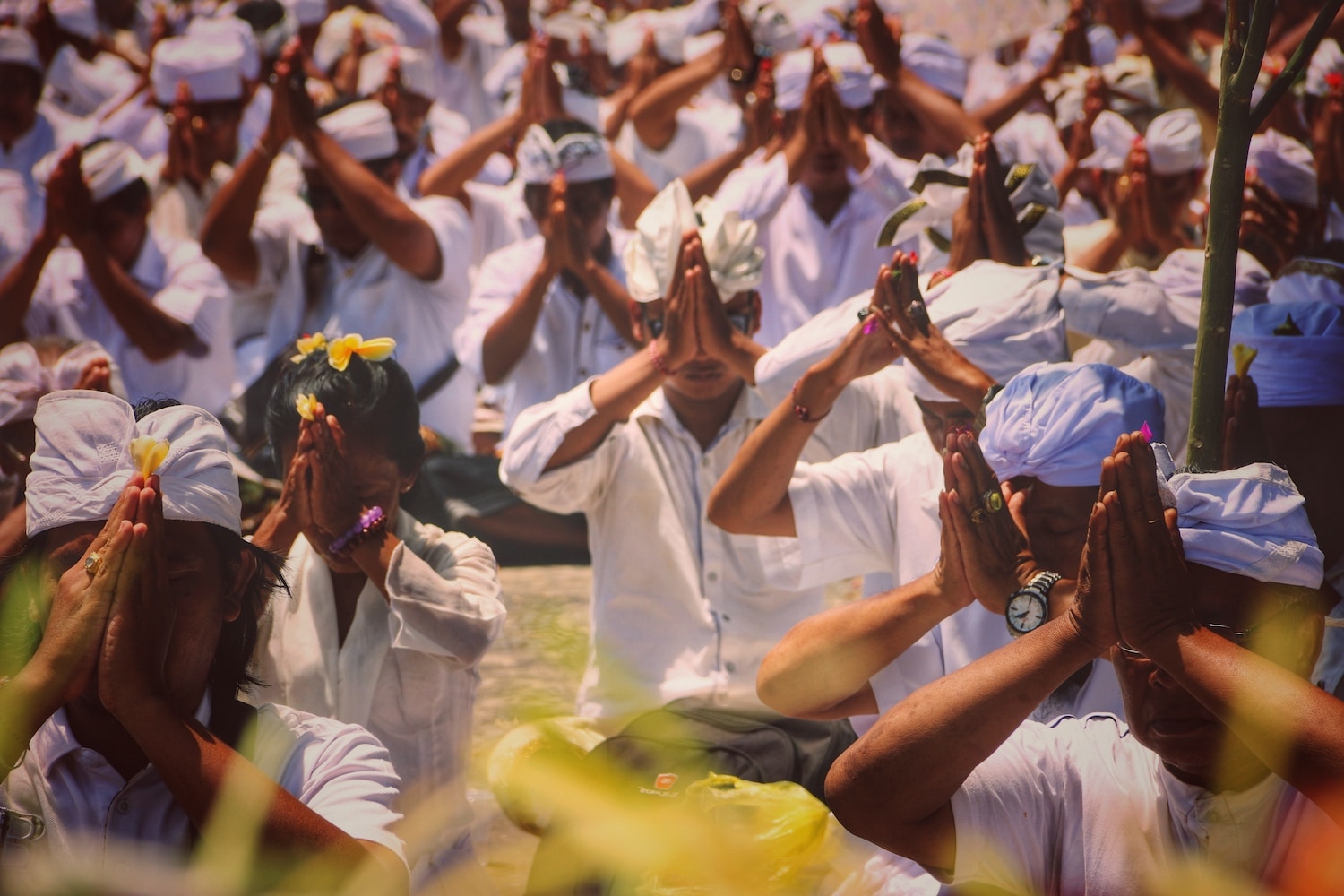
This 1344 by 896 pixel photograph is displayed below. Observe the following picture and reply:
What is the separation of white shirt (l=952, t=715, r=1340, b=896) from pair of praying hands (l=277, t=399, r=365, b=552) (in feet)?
4.12

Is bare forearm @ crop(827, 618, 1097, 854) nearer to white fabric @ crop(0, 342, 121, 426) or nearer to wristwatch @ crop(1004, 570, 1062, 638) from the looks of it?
wristwatch @ crop(1004, 570, 1062, 638)

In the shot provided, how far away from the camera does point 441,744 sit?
2.79 metres

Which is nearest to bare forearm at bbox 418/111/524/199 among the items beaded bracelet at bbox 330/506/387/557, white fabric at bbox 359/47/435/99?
white fabric at bbox 359/47/435/99

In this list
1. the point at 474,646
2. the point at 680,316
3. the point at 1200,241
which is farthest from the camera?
the point at 1200,241

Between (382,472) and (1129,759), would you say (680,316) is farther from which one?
(1129,759)

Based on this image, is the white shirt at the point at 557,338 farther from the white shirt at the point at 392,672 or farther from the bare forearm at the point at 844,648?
the bare forearm at the point at 844,648

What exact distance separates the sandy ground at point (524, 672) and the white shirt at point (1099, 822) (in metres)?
1.34

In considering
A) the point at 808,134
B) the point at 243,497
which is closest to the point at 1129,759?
the point at 243,497

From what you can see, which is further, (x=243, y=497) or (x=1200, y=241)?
(x=1200, y=241)

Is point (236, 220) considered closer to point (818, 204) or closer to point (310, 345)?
point (818, 204)

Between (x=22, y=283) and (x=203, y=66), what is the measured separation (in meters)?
2.03

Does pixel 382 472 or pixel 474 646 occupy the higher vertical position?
pixel 382 472

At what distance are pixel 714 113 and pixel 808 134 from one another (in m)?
3.16

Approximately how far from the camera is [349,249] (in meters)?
5.54
